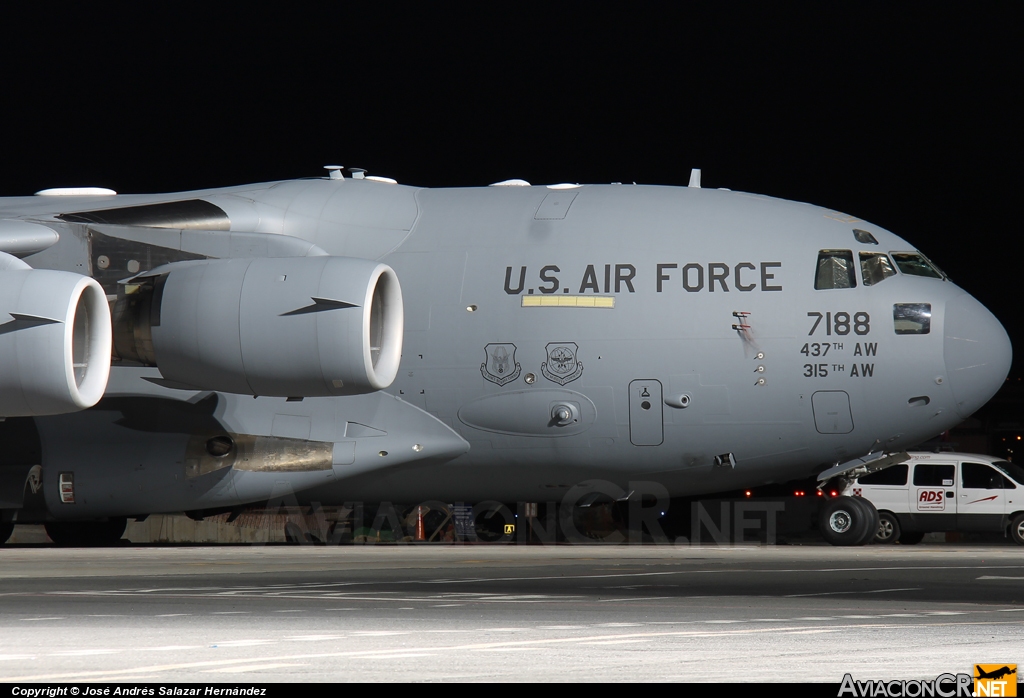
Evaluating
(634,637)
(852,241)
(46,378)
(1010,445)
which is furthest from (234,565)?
(1010,445)

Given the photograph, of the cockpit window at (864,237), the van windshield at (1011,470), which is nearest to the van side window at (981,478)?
the van windshield at (1011,470)

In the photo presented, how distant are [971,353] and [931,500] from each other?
40.1 feet

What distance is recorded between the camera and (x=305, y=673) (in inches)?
225

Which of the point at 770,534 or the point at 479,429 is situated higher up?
the point at 479,429

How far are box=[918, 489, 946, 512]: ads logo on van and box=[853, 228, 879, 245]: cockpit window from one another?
12023mm

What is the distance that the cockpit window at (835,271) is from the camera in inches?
551

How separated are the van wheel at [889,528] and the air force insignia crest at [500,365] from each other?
1355 centimetres

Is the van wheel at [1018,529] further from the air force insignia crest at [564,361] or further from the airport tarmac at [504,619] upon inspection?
the air force insignia crest at [564,361]

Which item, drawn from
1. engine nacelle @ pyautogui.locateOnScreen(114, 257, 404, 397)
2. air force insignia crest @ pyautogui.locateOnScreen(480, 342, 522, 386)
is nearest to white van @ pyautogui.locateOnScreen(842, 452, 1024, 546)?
air force insignia crest @ pyautogui.locateOnScreen(480, 342, 522, 386)

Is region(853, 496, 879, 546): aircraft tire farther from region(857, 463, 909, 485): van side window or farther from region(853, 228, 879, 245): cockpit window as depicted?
region(857, 463, 909, 485): van side window

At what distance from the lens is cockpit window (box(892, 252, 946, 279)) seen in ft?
47.2

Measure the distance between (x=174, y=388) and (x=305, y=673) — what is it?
295 inches

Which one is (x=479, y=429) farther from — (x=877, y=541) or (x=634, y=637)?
(x=877, y=541)

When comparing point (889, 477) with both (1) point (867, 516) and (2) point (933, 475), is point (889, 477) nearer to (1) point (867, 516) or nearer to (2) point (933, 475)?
(2) point (933, 475)
